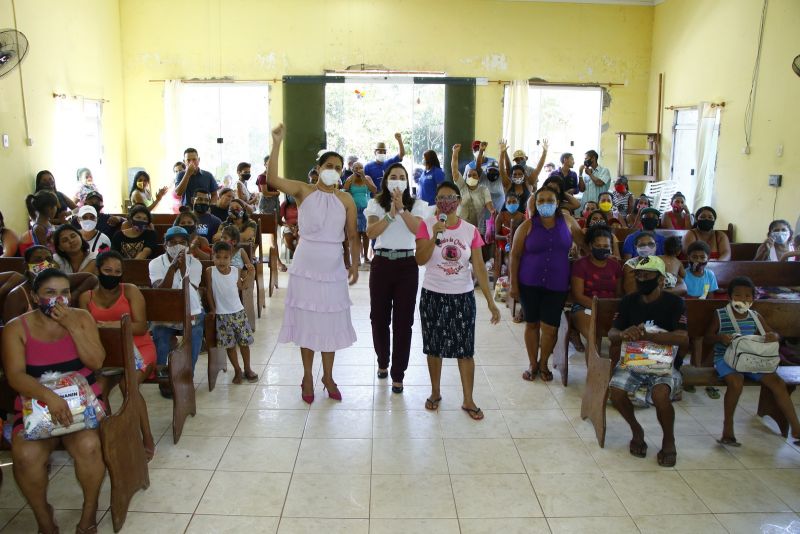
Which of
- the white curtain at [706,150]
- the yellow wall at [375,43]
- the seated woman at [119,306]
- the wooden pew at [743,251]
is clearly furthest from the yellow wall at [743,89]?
the seated woman at [119,306]

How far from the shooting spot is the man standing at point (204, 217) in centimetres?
595

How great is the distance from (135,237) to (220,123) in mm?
6310

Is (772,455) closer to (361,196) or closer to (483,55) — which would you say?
(361,196)

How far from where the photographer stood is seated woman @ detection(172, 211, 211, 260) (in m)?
5.12

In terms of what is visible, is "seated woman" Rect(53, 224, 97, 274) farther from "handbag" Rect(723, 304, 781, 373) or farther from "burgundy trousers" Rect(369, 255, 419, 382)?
"handbag" Rect(723, 304, 781, 373)

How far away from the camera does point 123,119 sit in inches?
432

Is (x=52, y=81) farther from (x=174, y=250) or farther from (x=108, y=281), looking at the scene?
(x=108, y=281)

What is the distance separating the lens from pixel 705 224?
5.88 meters

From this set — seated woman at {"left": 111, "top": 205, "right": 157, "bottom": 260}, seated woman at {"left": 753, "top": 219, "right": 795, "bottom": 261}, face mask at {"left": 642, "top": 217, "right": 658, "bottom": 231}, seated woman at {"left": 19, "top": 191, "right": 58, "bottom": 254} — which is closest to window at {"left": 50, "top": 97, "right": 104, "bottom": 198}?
seated woman at {"left": 19, "top": 191, "right": 58, "bottom": 254}

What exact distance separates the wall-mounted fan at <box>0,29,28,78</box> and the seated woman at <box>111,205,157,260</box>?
6.15ft

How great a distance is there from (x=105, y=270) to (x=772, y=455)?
3.95 meters

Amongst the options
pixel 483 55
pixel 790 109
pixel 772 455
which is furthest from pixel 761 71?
pixel 772 455

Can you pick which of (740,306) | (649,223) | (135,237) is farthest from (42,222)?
(649,223)

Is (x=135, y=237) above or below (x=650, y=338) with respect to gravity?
above
